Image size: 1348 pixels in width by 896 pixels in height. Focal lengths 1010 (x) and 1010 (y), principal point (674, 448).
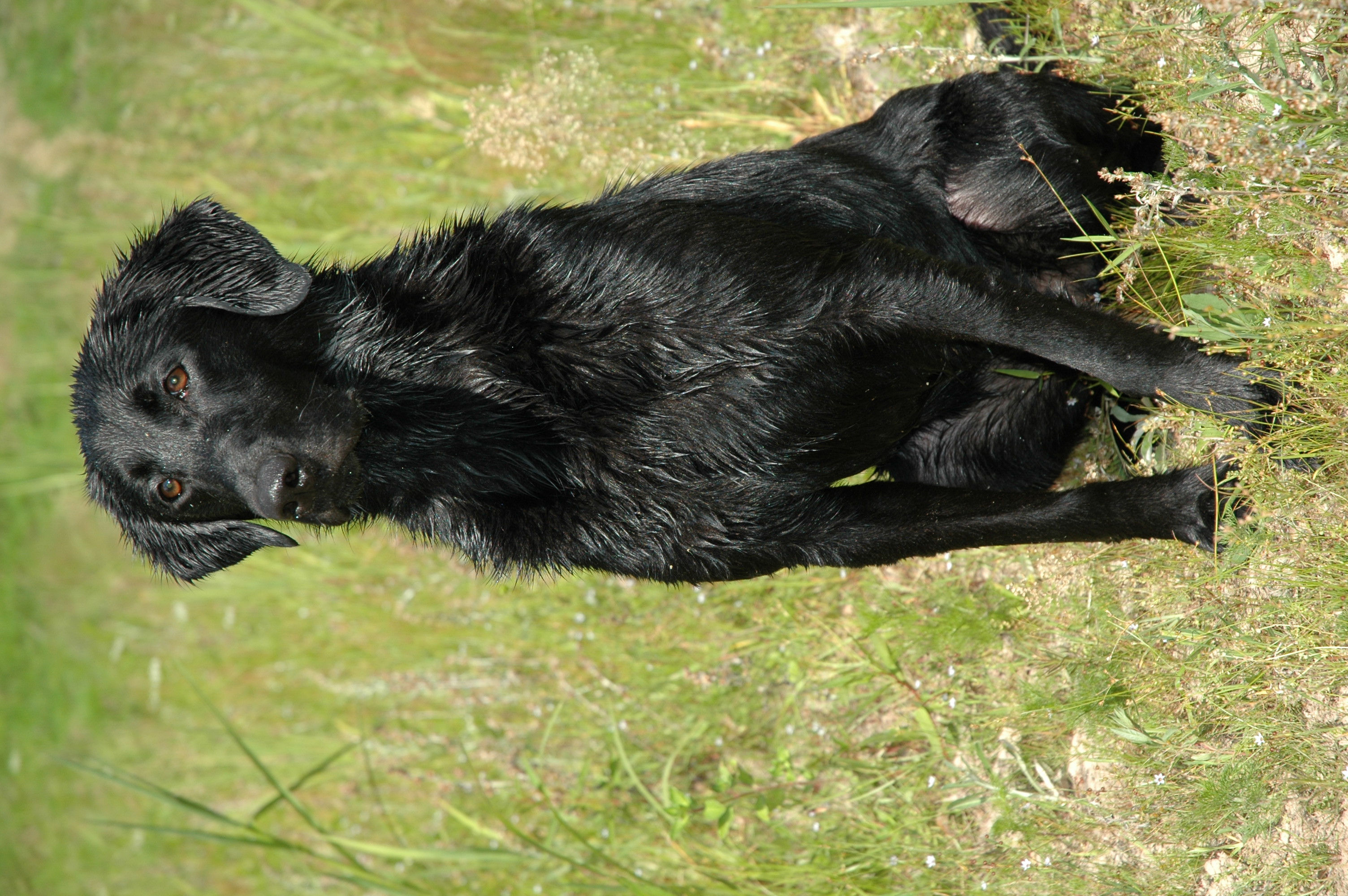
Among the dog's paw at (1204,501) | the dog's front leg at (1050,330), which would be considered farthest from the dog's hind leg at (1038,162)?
the dog's paw at (1204,501)

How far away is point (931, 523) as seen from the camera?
121 inches

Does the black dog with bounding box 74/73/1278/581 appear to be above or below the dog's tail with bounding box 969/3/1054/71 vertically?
below

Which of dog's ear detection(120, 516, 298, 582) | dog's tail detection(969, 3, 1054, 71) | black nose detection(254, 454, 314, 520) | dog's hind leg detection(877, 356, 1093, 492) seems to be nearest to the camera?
black nose detection(254, 454, 314, 520)

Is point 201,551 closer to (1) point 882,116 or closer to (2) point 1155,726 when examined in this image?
(1) point 882,116

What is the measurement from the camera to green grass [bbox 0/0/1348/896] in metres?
2.91

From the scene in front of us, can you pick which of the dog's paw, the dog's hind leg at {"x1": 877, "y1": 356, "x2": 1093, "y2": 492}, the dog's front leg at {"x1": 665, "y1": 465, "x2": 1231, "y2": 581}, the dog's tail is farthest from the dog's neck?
the dog's tail

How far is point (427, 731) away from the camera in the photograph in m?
6.35

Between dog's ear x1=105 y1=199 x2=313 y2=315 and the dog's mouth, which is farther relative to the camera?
dog's ear x1=105 y1=199 x2=313 y2=315

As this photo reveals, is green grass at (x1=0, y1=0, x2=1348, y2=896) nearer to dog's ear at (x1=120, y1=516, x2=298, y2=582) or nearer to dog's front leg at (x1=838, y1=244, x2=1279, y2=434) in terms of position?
dog's front leg at (x1=838, y1=244, x2=1279, y2=434)

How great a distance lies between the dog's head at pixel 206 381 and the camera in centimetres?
291

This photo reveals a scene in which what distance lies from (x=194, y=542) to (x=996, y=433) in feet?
9.43

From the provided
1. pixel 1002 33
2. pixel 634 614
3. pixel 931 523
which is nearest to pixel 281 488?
pixel 931 523

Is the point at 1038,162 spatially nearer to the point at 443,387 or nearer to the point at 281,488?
the point at 443,387

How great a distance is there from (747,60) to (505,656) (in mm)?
3614
